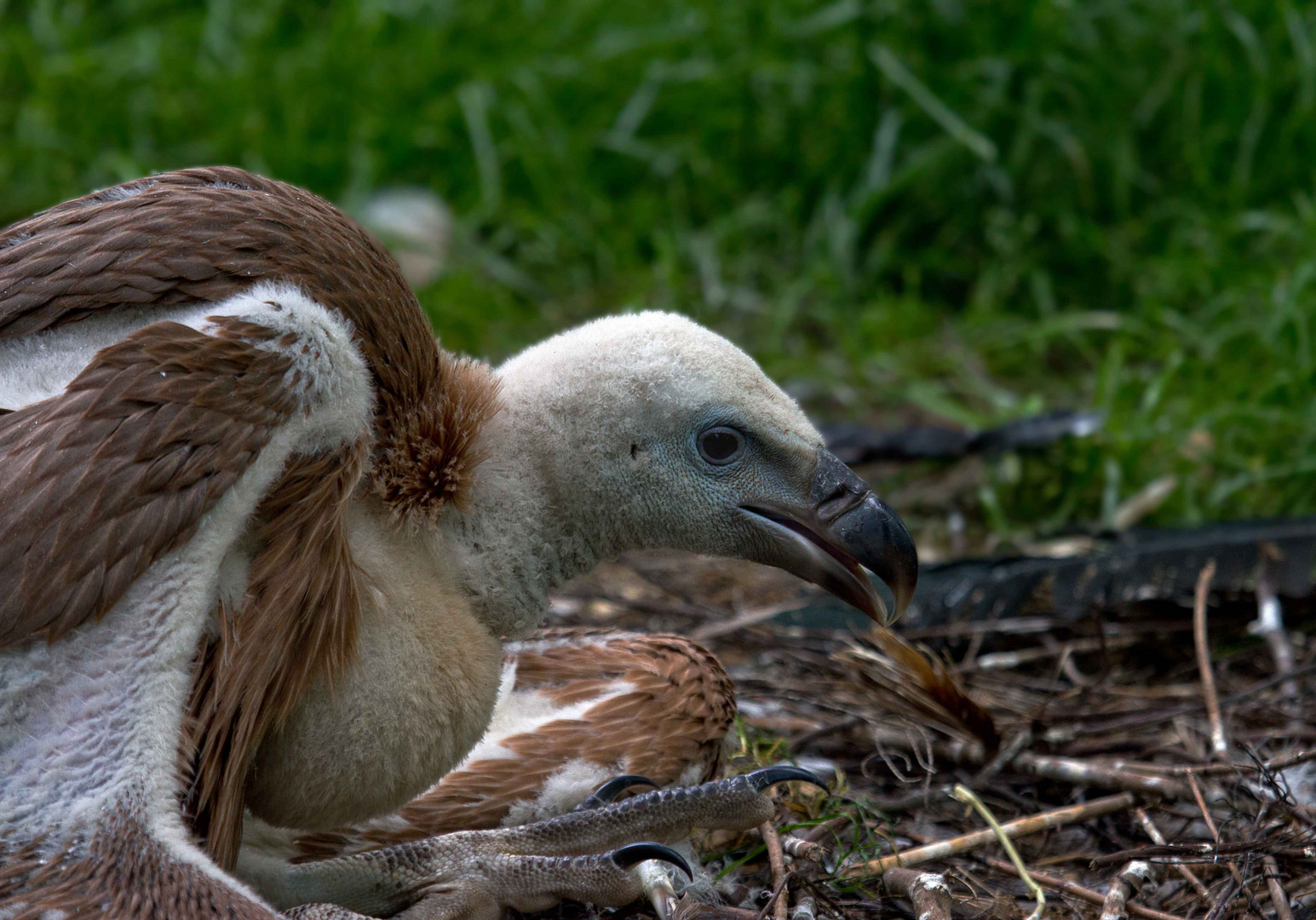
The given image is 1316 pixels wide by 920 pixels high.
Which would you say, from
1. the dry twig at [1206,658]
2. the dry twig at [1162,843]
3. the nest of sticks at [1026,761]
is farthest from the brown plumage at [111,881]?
the dry twig at [1206,658]

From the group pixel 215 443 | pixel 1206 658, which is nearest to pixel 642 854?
pixel 215 443

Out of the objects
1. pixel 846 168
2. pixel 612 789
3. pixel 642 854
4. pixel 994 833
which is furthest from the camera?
pixel 846 168

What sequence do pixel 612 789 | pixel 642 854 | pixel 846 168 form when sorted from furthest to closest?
pixel 846 168 → pixel 612 789 → pixel 642 854

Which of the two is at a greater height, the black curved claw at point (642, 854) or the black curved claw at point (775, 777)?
the black curved claw at point (642, 854)

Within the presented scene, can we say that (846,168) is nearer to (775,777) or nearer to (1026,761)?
(1026,761)

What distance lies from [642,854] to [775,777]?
0.97ft

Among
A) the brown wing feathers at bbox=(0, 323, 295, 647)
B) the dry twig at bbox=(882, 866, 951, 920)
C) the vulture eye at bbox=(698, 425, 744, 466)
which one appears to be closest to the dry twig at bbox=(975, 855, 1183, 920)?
the dry twig at bbox=(882, 866, 951, 920)

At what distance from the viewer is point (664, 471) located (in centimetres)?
224

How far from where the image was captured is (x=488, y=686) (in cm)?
219

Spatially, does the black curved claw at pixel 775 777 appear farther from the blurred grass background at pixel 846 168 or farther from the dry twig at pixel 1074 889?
the blurred grass background at pixel 846 168

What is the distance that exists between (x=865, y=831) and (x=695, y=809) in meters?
0.44

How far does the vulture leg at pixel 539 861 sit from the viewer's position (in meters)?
2.20

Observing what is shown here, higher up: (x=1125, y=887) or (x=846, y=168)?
(x=846, y=168)

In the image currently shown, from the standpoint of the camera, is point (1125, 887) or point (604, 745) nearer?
point (1125, 887)
